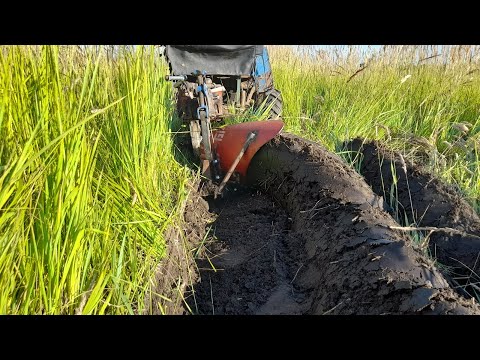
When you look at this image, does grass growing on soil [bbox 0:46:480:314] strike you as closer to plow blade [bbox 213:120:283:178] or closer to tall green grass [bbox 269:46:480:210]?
tall green grass [bbox 269:46:480:210]

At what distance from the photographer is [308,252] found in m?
3.13

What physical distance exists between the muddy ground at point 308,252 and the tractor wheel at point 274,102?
1.62 m

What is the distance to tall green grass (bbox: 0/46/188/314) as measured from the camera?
1.64 meters

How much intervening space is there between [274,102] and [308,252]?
3.35 meters

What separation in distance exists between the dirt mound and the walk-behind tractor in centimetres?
108

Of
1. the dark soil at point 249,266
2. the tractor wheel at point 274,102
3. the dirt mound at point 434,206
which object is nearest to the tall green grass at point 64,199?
the dark soil at point 249,266

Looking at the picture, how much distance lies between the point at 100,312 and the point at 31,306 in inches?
11.8

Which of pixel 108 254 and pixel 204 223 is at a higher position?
pixel 108 254

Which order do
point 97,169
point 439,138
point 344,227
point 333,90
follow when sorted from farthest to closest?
point 333,90, point 439,138, point 344,227, point 97,169

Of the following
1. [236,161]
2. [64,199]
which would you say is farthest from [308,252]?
[64,199]

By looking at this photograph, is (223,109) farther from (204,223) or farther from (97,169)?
(97,169)

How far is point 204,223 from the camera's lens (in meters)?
3.96

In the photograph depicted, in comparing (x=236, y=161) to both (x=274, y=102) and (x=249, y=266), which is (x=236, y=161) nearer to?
(x=249, y=266)

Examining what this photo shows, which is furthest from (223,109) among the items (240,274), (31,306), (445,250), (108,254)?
(31,306)
